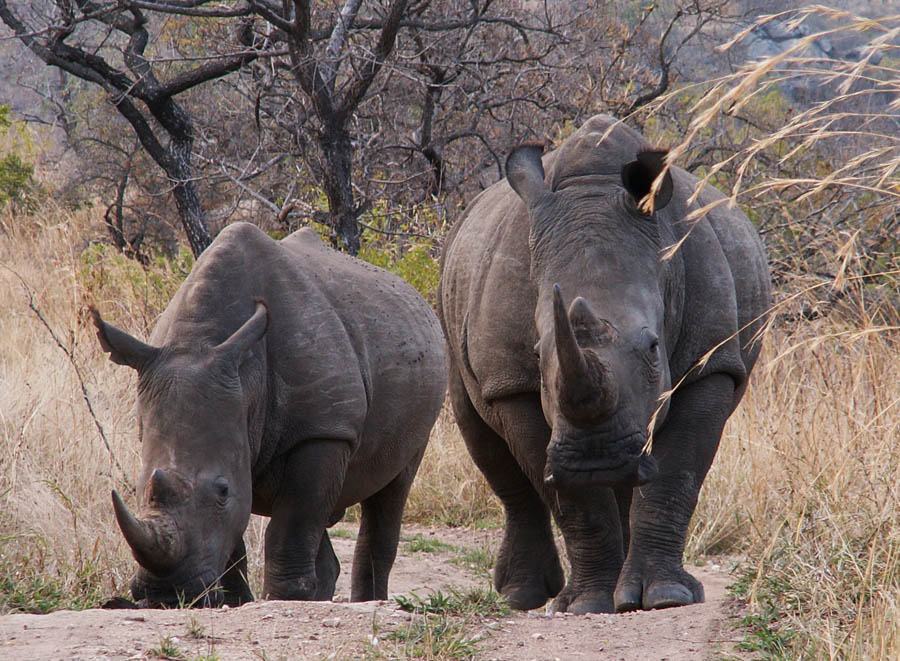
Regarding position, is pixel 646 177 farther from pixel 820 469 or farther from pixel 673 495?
pixel 820 469

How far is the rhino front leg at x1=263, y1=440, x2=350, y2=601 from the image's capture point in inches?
220

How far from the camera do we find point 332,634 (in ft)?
12.9

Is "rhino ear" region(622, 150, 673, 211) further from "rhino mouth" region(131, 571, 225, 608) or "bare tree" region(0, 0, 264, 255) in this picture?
"bare tree" region(0, 0, 264, 255)

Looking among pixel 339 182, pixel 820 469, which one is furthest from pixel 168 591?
pixel 339 182

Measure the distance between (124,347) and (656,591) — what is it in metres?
2.46

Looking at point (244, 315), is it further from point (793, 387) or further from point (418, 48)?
point (418, 48)

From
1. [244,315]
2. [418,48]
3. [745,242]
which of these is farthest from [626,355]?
[418,48]

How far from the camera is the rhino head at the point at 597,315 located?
4.48m

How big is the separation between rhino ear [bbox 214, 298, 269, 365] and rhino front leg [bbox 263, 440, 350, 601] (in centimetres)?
63

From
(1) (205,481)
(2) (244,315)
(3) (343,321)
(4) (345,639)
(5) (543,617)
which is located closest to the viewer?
(4) (345,639)

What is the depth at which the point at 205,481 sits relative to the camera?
508 centimetres

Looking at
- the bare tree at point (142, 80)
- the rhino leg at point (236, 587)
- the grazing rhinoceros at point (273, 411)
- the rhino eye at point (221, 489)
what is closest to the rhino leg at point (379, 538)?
the grazing rhinoceros at point (273, 411)

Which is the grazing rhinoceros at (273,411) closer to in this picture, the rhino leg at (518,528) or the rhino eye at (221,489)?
the rhino eye at (221,489)

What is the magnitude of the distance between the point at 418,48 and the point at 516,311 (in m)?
7.06
